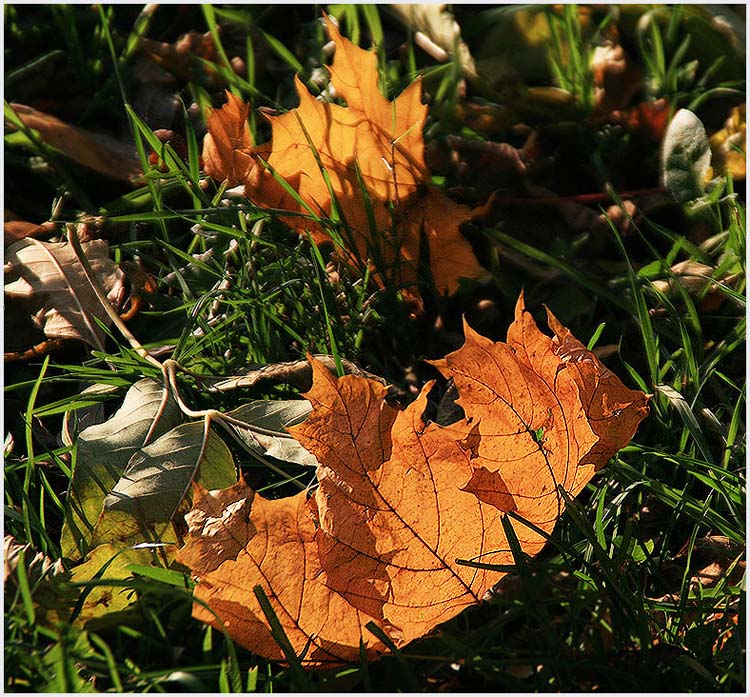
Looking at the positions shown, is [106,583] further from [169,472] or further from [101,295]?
[101,295]

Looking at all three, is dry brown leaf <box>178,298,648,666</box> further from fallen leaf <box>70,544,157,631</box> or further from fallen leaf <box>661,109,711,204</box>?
fallen leaf <box>661,109,711,204</box>

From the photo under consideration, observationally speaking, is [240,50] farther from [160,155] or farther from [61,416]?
[61,416]

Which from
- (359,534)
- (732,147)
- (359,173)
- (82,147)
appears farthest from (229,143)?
(732,147)

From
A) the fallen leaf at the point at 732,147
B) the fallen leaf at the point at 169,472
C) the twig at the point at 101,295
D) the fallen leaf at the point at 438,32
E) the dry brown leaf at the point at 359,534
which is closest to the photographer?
the dry brown leaf at the point at 359,534

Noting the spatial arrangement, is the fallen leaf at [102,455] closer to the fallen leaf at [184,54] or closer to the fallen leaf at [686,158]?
the fallen leaf at [184,54]

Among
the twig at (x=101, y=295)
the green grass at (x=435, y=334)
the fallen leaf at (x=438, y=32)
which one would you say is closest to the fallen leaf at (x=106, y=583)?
the green grass at (x=435, y=334)

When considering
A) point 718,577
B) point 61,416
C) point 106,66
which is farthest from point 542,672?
point 106,66
